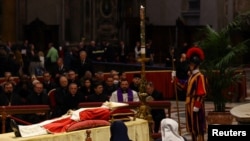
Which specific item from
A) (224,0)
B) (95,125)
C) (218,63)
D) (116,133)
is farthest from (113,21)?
(116,133)

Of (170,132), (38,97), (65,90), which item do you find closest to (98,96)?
(65,90)

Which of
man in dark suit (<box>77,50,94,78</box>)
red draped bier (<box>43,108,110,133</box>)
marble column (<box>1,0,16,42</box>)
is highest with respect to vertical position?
marble column (<box>1,0,16,42</box>)

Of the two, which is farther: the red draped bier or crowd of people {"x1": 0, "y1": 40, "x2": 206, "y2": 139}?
crowd of people {"x1": 0, "y1": 40, "x2": 206, "y2": 139}

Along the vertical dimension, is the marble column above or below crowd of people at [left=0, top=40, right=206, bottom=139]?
above

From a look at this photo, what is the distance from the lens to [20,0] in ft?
120

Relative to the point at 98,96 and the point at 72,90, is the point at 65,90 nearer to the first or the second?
the point at 72,90

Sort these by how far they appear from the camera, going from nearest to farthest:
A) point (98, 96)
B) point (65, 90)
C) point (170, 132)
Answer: point (170, 132), point (98, 96), point (65, 90)

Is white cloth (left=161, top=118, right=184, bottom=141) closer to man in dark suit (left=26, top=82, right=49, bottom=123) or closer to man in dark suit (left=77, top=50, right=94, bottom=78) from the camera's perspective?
man in dark suit (left=26, top=82, right=49, bottom=123)

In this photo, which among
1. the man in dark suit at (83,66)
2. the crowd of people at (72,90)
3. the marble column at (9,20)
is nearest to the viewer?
the crowd of people at (72,90)

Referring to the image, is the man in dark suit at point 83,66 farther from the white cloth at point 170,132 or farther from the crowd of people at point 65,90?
the white cloth at point 170,132

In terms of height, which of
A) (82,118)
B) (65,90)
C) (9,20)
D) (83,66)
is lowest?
(82,118)

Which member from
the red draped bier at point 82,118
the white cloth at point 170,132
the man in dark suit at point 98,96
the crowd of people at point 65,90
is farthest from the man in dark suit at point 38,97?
the white cloth at point 170,132

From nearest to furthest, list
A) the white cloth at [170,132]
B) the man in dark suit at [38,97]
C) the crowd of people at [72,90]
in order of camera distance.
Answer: the white cloth at [170,132] < the crowd of people at [72,90] < the man in dark suit at [38,97]

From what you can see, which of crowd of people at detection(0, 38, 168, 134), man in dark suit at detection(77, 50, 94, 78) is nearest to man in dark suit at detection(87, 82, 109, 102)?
crowd of people at detection(0, 38, 168, 134)
